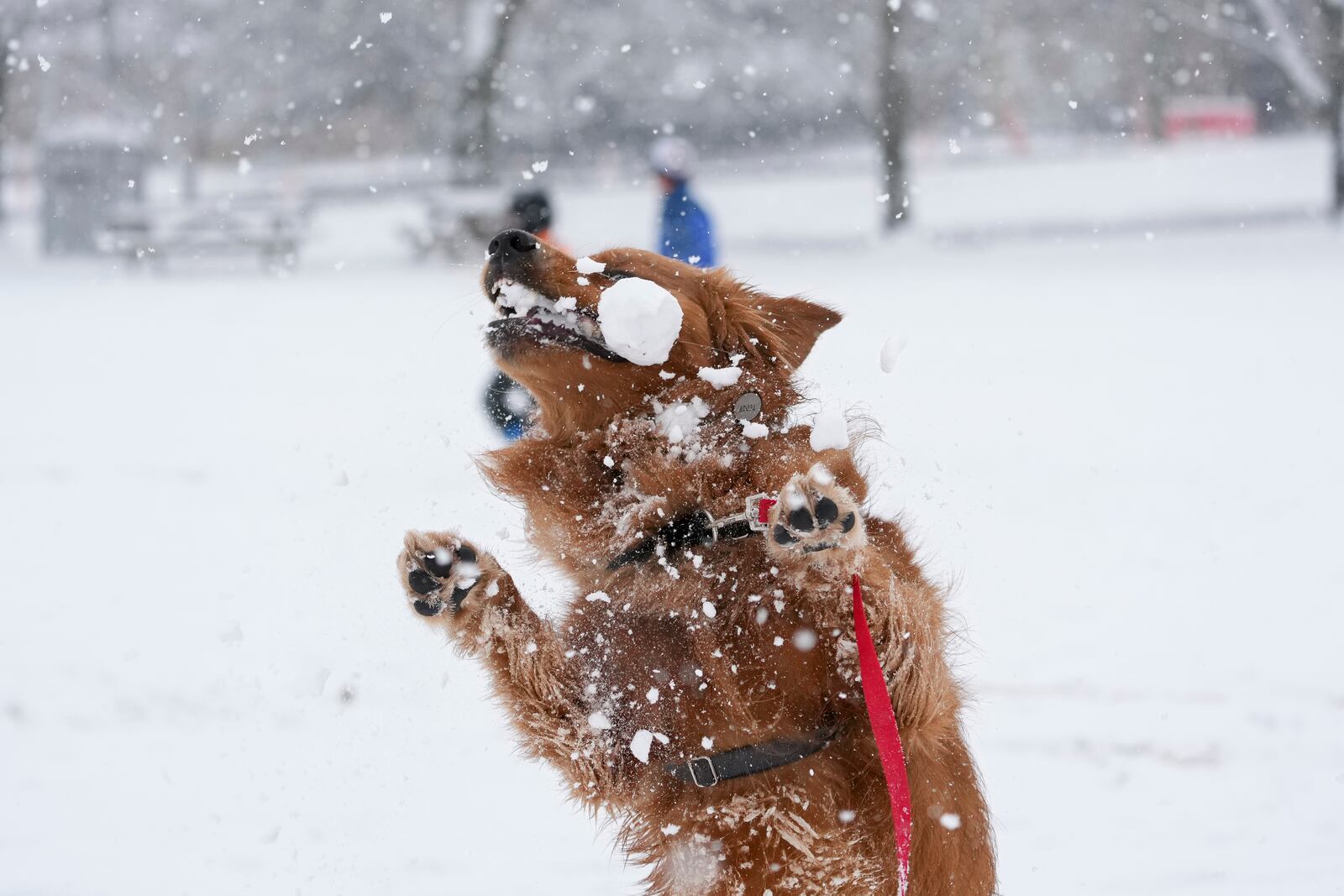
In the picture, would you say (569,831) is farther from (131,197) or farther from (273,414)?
(131,197)

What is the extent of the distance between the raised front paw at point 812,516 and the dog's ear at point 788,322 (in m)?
0.63

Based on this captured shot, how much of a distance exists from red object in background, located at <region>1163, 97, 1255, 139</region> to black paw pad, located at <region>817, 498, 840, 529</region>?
1702 inches

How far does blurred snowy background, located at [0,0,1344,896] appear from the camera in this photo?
13.3 feet

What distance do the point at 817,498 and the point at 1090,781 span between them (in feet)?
8.31

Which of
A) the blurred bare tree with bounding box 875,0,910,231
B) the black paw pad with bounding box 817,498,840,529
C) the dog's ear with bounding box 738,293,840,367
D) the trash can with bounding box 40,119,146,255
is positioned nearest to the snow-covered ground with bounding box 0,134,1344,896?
the dog's ear with bounding box 738,293,840,367

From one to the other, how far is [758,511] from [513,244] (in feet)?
2.79

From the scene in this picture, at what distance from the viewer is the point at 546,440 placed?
9.62ft

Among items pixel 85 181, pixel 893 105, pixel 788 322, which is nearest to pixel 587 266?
pixel 788 322

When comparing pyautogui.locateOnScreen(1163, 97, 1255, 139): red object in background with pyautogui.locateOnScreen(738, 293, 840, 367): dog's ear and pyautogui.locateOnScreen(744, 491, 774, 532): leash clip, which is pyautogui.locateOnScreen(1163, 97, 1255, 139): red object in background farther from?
pyautogui.locateOnScreen(744, 491, 774, 532): leash clip

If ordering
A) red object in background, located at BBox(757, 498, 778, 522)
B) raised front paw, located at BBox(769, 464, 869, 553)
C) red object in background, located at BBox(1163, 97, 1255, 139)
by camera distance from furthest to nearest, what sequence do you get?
red object in background, located at BBox(1163, 97, 1255, 139) → red object in background, located at BBox(757, 498, 778, 522) → raised front paw, located at BBox(769, 464, 869, 553)

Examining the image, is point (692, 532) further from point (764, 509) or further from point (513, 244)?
point (513, 244)

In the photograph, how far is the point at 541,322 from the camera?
2.82 m

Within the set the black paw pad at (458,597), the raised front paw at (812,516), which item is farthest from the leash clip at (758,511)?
the black paw pad at (458,597)

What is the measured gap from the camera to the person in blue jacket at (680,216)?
20.9ft
